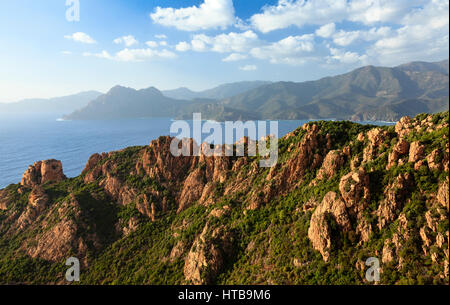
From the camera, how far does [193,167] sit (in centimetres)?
5609

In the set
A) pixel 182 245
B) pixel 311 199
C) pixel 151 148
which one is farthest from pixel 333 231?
pixel 151 148

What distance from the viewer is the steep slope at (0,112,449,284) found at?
27734mm

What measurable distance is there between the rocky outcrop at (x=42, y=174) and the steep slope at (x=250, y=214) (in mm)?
366

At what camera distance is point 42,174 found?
6725cm

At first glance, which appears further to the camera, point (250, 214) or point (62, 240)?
point (62, 240)

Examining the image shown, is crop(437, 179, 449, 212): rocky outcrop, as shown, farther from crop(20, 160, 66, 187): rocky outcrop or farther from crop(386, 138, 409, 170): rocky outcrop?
crop(20, 160, 66, 187): rocky outcrop

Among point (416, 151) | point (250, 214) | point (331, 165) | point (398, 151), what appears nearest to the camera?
point (416, 151)

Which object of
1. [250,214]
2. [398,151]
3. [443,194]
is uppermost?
[398,151]

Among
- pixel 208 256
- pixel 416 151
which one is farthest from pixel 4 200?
pixel 416 151

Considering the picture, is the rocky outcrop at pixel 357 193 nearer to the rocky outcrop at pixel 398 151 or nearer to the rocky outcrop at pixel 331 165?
the rocky outcrop at pixel 398 151

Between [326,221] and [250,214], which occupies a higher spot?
[326,221]

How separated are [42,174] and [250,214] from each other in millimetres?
62254

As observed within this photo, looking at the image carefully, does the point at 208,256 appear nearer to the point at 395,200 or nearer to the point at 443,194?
the point at 395,200

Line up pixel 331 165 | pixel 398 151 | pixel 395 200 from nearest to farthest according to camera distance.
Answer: pixel 395 200 < pixel 398 151 < pixel 331 165
